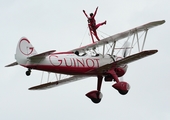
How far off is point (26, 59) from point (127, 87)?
19.7ft

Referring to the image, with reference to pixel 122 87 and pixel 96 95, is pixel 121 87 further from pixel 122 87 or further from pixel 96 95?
pixel 96 95

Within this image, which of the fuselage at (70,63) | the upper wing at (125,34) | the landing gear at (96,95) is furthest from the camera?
the landing gear at (96,95)

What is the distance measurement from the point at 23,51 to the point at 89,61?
4.45 meters

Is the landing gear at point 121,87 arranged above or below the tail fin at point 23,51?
below

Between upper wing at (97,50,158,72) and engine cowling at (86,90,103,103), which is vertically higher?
upper wing at (97,50,158,72)

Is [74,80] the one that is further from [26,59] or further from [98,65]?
[26,59]

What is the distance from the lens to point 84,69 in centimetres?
3344

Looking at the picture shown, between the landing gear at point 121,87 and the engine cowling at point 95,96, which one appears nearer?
the landing gear at point 121,87

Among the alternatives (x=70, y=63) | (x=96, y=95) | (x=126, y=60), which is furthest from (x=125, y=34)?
(x=70, y=63)

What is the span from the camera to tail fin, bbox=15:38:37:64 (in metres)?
30.6

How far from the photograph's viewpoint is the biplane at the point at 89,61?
1215 inches

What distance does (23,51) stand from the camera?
30.8 m

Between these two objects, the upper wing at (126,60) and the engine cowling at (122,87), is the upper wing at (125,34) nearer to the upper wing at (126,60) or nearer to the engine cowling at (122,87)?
the upper wing at (126,60)

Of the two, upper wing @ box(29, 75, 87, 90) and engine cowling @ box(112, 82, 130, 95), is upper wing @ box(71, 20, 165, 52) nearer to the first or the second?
upper wing @ box(29, 75, 87, 90)
